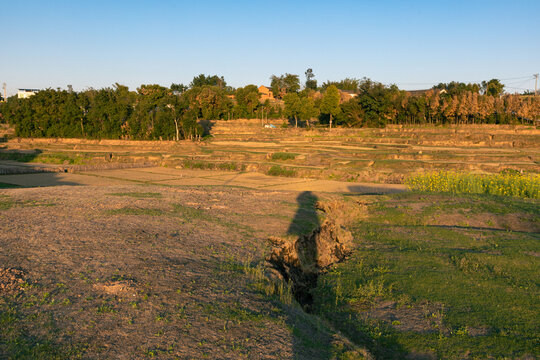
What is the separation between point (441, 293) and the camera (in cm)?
658

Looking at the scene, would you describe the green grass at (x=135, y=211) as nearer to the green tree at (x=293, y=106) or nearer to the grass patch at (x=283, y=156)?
the grass patch at (x=283, y=156)

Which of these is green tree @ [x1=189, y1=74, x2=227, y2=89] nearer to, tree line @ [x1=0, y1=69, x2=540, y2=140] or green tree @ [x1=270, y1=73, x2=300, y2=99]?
green tree @ [x1=270, y1=73, x2=300, y2=99]

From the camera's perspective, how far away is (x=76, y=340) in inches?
169

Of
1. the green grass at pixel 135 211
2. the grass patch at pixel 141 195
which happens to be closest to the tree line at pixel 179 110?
the grass patch at pixel 141 195

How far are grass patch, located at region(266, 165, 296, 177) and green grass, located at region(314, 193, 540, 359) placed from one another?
18.6m

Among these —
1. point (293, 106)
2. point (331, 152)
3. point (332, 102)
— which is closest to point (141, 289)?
point (331, 152)

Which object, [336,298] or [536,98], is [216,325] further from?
[536,98]

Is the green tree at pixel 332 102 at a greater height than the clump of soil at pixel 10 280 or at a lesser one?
greater

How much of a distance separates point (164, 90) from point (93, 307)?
57134 millimetres

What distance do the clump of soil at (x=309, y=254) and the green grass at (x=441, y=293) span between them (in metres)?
0.39

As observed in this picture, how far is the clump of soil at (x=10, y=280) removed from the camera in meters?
5.33

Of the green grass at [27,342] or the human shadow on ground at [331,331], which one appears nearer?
the green grass at [27,342]

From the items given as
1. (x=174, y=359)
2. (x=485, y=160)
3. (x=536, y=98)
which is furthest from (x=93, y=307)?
(x=536, y=98)

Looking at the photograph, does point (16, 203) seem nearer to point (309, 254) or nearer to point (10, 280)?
point (10, 280)
